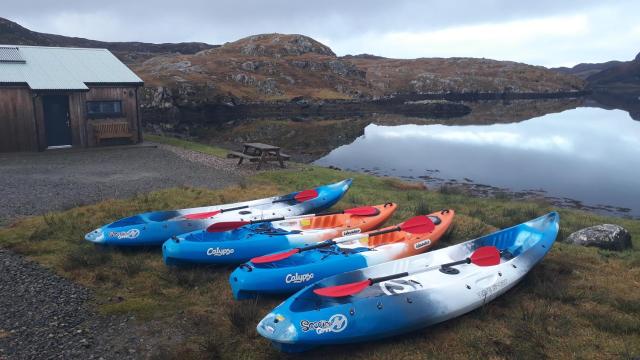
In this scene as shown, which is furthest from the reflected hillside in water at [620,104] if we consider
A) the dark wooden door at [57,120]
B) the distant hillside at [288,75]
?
the dark wooden door at [57,120]

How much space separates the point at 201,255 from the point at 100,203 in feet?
21.2

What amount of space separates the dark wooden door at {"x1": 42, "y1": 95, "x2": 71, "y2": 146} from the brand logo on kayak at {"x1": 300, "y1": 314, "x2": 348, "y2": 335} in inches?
928

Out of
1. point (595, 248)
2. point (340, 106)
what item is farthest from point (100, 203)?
point (340, 106)

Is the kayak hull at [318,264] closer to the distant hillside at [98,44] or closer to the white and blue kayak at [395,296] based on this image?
the white and blue kayak at [395,296]

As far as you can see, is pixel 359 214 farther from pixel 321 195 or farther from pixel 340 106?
pixel 340 106

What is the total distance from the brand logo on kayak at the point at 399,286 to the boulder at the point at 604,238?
22.6 feet

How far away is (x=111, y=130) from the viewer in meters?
26.0

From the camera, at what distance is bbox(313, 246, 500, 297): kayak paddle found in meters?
6.79

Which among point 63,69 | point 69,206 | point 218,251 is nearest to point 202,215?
point 218,251

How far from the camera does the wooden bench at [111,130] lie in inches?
1008

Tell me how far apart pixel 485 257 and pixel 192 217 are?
6.73 m

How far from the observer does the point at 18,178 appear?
17.8 m

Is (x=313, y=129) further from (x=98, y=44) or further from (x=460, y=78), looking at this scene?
(x=98, y=44)

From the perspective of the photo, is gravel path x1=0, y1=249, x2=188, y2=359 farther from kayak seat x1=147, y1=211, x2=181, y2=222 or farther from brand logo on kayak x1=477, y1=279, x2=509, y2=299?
brand logo on kayak x1=477, y1=279, x2=509, y2=299
